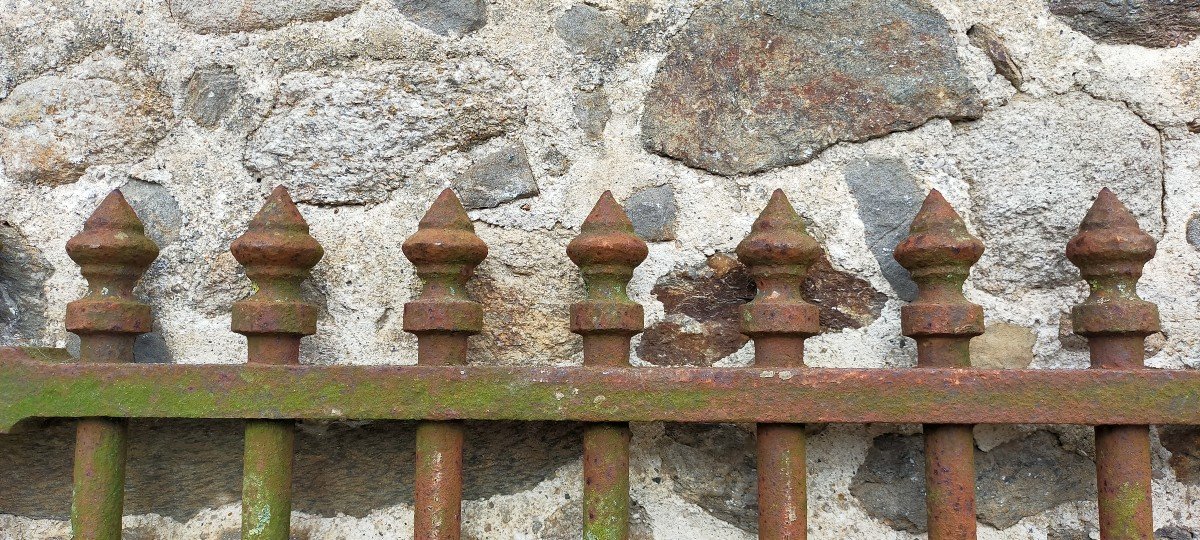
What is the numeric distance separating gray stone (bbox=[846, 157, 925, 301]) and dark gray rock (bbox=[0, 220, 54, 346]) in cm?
126

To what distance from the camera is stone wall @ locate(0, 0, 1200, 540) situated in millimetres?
1081

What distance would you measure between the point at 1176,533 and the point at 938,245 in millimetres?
586

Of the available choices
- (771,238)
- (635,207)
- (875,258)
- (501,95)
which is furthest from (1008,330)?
(501,95)

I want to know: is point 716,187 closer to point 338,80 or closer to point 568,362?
point 568,362

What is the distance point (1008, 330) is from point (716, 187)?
18.9 inches

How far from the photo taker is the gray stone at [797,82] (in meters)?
1.11

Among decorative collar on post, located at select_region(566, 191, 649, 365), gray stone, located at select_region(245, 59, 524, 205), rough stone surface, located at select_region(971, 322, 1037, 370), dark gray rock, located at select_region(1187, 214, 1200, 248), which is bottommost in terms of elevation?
rough stone surface, located at select_region(971, 322, 1037, 370)

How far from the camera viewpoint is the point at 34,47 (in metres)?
1.17

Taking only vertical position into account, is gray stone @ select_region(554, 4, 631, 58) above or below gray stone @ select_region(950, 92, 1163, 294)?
above

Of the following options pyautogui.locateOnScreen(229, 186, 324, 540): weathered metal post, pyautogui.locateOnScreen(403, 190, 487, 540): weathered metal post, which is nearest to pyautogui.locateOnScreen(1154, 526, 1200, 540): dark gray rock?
pyautogui.locateOnScreen(403, 190, 487, 540): weathered metal post

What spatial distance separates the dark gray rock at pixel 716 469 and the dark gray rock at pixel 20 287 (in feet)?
3.26

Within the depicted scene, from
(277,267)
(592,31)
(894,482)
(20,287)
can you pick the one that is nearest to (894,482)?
(894,482)

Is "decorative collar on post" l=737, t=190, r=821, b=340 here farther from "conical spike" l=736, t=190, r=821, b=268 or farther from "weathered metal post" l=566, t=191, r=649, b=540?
"weathered metal post" l=566, t=191, r=649, b=540

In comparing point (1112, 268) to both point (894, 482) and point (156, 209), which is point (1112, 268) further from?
point (156, 209)
